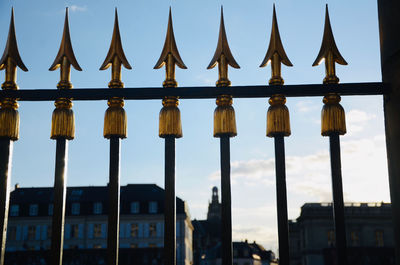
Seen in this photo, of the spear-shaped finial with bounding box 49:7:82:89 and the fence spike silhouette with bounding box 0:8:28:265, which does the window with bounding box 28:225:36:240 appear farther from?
the spear-shaped finial with bounding box 49:7:82:89

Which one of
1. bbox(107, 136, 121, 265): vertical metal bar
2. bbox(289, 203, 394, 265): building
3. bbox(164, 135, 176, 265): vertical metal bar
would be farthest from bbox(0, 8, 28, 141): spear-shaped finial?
bbox(289, 203, 394, 265): building

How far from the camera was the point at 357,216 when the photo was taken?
5634cm

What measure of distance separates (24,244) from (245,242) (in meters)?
35.4

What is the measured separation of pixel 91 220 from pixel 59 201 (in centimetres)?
5594

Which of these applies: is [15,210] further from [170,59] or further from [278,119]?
[278,119]

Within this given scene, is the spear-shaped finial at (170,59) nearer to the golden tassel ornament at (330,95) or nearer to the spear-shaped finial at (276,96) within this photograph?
the spear-shaped finial at (276,96)

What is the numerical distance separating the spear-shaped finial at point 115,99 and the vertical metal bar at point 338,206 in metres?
2.16

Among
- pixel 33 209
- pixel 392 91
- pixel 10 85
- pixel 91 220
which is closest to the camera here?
pixel 392 91

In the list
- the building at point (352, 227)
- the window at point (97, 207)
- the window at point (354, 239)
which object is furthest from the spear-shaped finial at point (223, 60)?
the window at point (97, 207)

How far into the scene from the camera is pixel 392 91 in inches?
235

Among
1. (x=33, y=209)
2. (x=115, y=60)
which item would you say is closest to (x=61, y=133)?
(x=115, y=60)

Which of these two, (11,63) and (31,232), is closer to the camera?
(11,63)

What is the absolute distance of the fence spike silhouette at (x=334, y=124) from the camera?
5773mm

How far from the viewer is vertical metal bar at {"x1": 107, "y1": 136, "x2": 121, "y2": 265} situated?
5633 millimetres
